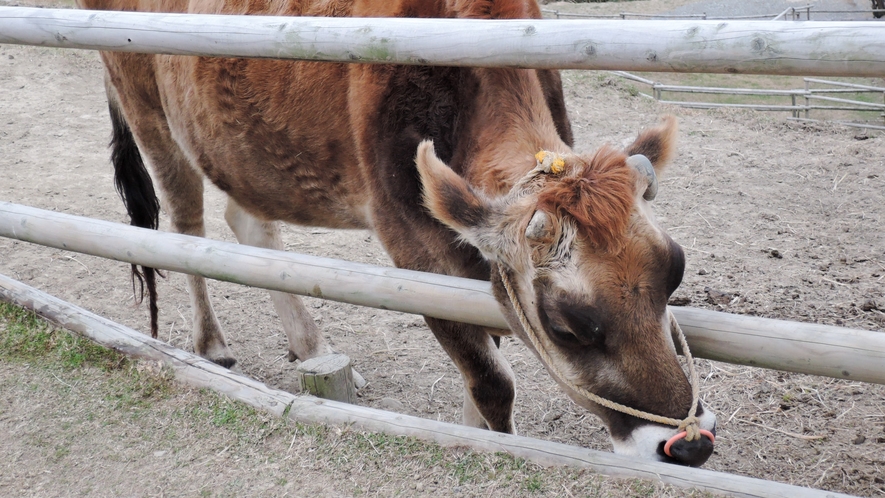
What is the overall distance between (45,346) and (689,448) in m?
2.84

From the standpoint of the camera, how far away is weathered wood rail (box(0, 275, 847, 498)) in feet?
7.06

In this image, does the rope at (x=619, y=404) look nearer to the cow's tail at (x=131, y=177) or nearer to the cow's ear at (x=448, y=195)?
the cow's ear at (x=448, y=195)

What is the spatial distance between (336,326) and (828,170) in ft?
14.2

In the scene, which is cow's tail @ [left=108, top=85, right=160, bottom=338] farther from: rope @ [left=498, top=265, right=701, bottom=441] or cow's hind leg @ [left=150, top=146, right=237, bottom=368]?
rope @ [left=498, top=265, right=701, bottom=441]

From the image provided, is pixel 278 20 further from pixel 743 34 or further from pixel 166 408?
pixel 166 408

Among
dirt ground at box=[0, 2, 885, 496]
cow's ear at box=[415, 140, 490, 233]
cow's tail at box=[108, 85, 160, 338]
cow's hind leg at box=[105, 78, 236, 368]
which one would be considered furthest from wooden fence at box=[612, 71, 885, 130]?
cow's ear at box=[415, 140, 490, 233]

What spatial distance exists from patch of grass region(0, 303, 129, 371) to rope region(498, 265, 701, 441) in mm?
1813

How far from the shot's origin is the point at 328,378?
9.74 ft

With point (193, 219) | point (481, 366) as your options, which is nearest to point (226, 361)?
point (193, 219)

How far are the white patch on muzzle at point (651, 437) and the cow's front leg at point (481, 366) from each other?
827mm

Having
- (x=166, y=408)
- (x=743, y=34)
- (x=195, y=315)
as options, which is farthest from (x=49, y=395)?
(x=743, y=34)

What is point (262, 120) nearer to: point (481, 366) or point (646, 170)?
point (481, 366)

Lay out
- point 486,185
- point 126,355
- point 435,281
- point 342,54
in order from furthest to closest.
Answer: point 126,355 → point 486,185 → point 435,281 → point 342,54

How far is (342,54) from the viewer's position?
2256mm
